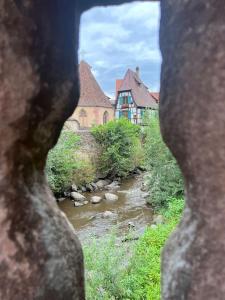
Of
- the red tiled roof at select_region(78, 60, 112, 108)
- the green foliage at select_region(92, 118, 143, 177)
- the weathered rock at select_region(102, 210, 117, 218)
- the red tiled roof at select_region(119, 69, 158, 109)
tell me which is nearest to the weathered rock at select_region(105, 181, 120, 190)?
the green foliage at select_region(92, 118, 143, 177)

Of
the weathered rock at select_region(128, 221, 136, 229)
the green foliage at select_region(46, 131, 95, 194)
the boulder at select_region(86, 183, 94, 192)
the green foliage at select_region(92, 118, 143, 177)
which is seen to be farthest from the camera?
the green foliage at select_region(92, 118, 143, 177)

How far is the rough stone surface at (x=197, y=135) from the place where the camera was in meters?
0.85

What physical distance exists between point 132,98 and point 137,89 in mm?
1466

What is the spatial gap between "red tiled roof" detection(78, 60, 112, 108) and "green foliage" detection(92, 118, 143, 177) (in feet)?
30.7

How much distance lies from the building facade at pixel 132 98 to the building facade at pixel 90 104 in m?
0.86

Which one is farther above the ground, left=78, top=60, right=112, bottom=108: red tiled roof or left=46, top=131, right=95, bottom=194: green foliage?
left=78, top=60, right=112, bottom=108: red tiled roof

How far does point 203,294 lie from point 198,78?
17.7 inches

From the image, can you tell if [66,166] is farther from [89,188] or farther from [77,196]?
[89,188]

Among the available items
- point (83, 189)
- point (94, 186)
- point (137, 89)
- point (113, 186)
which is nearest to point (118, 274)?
point (83, 189)

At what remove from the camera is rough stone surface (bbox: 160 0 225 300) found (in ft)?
2.79

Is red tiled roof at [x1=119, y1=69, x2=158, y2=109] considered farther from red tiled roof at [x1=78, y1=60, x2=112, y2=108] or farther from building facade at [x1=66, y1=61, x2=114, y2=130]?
building facade at [x1=66, y1=61, x2=114, y2=130]

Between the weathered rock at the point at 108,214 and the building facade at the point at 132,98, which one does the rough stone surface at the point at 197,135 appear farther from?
the building facade at the point at 132,98

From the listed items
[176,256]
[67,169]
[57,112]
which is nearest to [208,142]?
[176,256]

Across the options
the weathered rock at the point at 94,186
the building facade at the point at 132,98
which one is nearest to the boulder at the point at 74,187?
the weathered rock at the point at 94,186
